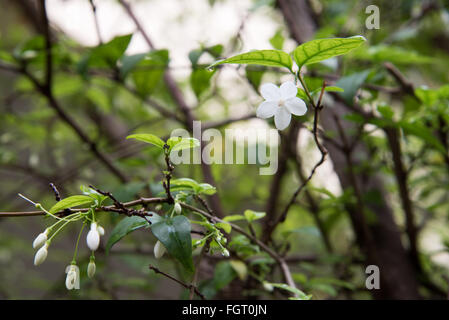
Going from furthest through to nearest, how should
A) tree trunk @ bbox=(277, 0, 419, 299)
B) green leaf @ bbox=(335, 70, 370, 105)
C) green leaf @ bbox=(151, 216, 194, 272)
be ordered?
tree trunk @ bbox=(277, 0, 419, 299), green leaf @ bbox=(335, 70, 370, 105), green leaf @ bbox=(151, 216, 194, 272)

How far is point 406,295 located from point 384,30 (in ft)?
2.91

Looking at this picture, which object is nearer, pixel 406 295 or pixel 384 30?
pixel 406 295

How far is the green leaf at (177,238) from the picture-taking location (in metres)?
0.35

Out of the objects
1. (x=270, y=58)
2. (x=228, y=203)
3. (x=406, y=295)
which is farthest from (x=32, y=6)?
(x=406, y=295)

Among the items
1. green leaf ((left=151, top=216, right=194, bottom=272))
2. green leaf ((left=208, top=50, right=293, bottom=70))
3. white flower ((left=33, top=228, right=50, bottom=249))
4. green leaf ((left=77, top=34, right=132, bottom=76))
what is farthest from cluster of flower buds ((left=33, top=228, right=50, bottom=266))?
green leaf ((left=77, top=34, right=132, bottom=76))

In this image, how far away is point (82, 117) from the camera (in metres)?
1.60

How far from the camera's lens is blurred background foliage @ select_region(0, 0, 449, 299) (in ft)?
2.09

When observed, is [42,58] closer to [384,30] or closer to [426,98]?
[426,98]

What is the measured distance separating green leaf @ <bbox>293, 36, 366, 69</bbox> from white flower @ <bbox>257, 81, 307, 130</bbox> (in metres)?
0.04

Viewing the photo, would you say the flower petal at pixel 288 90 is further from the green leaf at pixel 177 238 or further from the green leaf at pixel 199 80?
the green leaf at pixel 199 80

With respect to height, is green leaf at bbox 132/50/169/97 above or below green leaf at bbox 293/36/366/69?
above

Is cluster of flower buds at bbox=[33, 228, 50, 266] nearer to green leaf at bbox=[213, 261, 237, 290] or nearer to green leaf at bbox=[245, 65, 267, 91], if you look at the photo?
green leaf at bbox=[213, 261, 237, 290]

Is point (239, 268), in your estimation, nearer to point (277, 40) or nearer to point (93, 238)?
point (93, 238)

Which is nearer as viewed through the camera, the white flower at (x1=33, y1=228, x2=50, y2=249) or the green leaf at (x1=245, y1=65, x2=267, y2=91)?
the white flower at (x1=33, y1=228, x2=50, y2=249)
